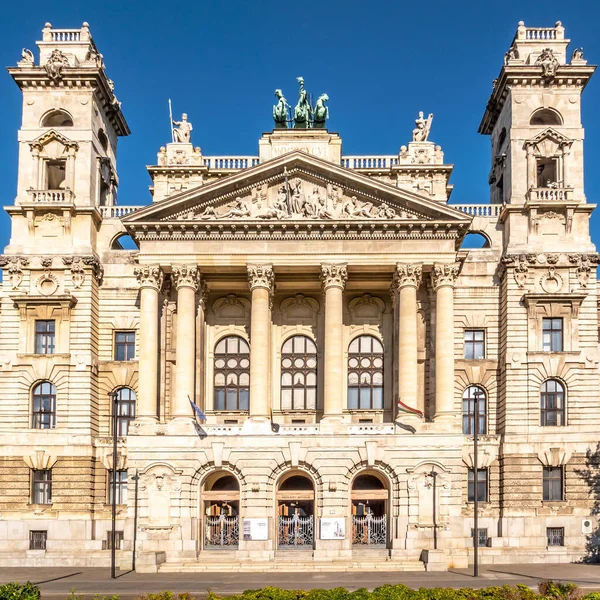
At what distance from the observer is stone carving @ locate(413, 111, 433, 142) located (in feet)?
206

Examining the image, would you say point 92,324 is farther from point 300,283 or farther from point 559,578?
point 559,578

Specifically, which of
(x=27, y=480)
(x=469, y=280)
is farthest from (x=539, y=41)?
(x=27, y=480)

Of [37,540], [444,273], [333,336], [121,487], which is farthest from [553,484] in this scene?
[37,540]

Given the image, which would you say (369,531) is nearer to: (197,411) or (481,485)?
(481,485)

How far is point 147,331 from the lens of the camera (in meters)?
57.4

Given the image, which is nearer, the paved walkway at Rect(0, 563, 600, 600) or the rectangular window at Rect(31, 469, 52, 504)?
the paved walkway at Rect(0, 563, 600, 600)

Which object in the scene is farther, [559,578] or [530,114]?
[530,114]

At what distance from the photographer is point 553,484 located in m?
59.6

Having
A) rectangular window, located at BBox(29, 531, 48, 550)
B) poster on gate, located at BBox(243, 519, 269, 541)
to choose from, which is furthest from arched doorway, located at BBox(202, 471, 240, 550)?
rectangular window, located at BBox(29, 531, 48, 550)

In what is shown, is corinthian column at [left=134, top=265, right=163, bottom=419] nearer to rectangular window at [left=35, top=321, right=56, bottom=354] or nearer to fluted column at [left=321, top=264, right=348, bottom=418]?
rectangular window at [left=35, top=321, right=56, bottom=354]

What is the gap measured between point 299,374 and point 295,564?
1385 cm

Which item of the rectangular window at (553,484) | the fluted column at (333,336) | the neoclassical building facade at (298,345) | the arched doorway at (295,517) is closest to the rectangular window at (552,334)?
the neoclassical building facade at (298,345)

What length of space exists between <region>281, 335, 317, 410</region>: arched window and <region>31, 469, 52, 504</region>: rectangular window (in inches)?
604

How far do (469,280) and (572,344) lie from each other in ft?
25.0
